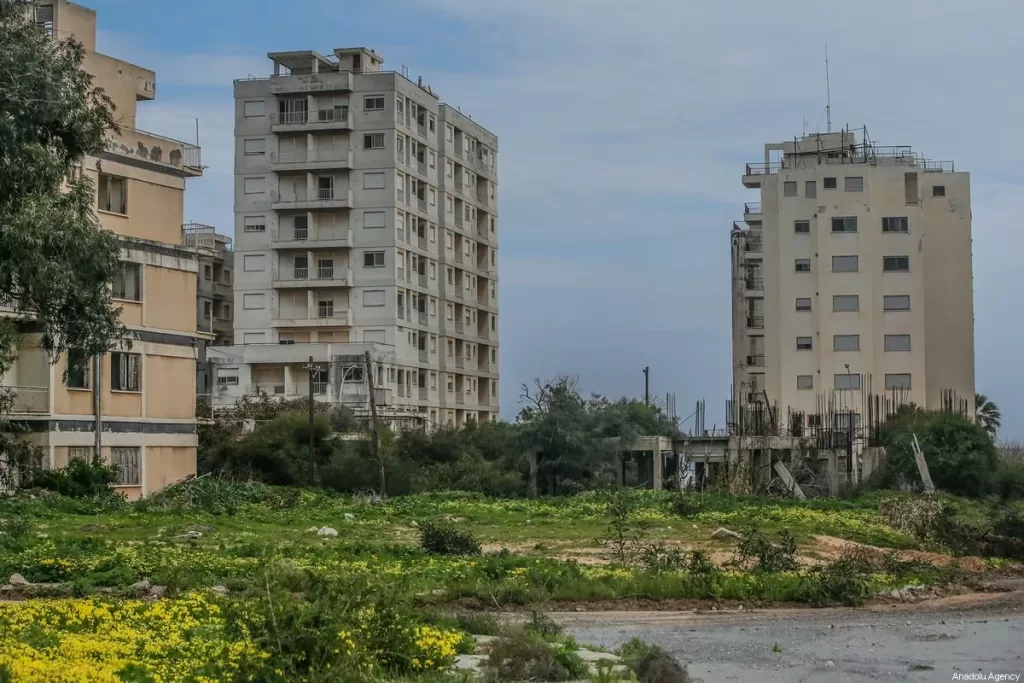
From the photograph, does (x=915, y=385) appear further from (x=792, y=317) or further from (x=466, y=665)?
(x=466, y=665)

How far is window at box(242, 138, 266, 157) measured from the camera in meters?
95.4

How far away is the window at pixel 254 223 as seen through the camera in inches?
3760

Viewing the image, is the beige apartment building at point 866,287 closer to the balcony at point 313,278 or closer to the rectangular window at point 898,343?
the rectangular window at point 898,343

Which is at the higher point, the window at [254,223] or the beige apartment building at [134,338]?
the window at [254,223]

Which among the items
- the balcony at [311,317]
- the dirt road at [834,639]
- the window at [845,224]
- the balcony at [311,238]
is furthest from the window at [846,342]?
the dirt road at [834,639]

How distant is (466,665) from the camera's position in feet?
46.6

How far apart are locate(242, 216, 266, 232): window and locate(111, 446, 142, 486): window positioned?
47.7 metres

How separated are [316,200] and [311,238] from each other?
263cm

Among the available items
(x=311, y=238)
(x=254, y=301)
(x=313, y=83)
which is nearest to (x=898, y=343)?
(x=311, y=238)

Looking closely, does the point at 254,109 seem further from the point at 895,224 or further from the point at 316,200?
the point at 895,224

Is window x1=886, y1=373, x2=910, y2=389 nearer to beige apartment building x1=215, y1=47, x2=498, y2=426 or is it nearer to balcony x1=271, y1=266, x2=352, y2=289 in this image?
beige apartment building x1=215, y1=47, x2=498, y2=426

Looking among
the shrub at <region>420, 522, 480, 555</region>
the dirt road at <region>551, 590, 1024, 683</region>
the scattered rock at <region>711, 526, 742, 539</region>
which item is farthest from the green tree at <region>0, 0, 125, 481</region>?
the scattered rock at <region>711, 526, 742, 539</region>

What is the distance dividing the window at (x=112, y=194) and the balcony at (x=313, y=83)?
45610mm

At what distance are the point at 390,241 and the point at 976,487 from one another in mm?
47142
